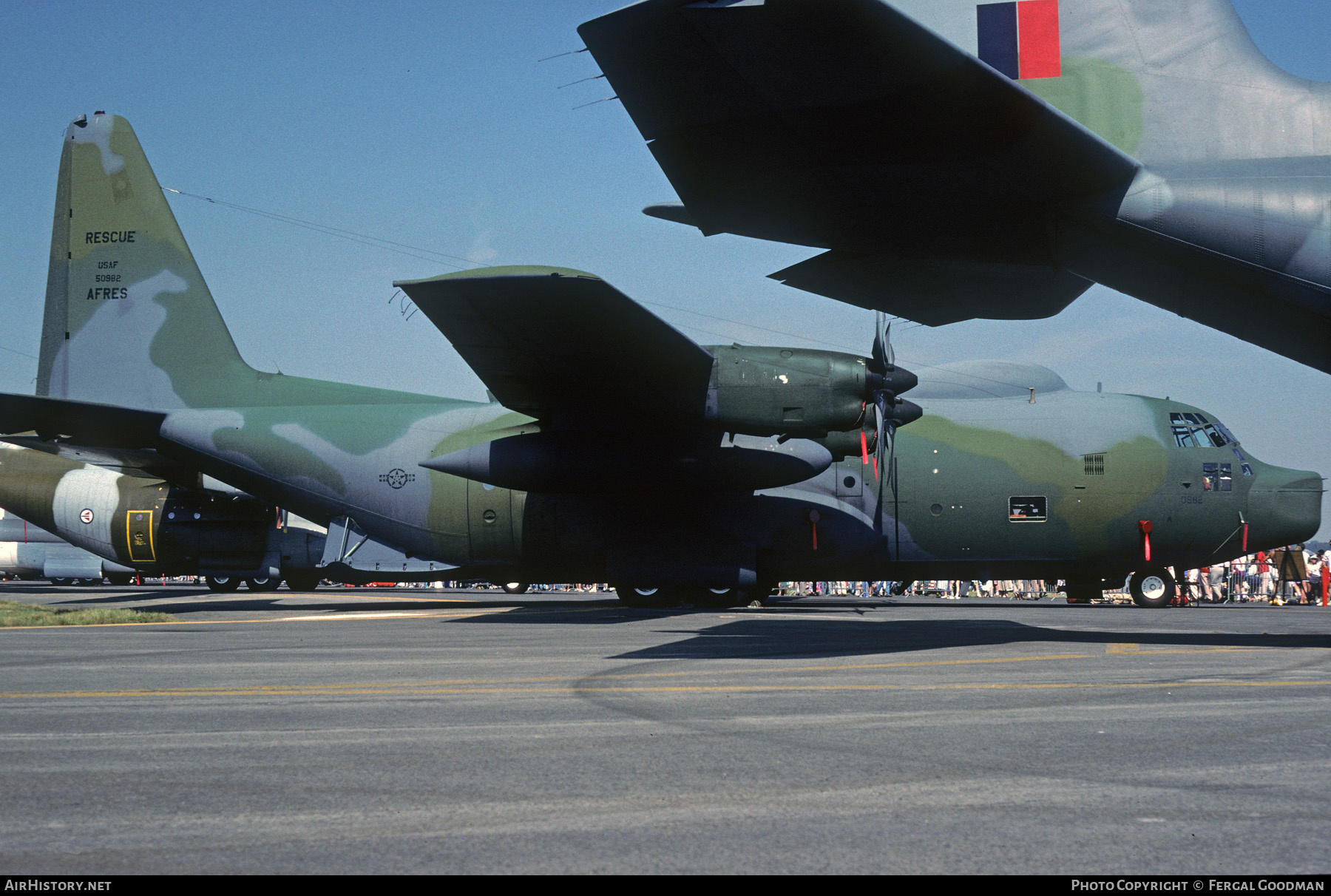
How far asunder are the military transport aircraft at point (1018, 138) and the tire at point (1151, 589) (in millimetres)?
12330

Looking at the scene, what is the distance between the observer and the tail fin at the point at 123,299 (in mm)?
22875

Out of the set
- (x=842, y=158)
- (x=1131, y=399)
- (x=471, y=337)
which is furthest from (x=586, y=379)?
(x=1131, y=399)

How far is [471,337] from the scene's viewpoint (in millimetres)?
15297

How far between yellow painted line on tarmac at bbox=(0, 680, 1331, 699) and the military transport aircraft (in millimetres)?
4558

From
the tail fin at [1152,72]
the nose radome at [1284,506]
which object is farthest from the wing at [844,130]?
the nose radome at [1284,506]

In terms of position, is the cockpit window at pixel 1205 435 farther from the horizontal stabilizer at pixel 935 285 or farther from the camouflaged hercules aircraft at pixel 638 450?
the horizontal stabilizer at pixel 935 285

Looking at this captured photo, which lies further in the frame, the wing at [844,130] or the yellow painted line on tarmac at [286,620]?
the yellow painted line on tarmac at [286,620]

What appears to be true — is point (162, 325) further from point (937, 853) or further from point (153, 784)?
point (937, 853)

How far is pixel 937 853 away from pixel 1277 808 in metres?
1.59

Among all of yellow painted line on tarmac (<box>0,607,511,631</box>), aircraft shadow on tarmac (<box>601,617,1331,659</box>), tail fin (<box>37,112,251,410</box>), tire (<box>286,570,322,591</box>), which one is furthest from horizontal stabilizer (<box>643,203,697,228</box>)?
tire (<box>286,570,322,591</box>)

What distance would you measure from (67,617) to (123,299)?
9445 mm

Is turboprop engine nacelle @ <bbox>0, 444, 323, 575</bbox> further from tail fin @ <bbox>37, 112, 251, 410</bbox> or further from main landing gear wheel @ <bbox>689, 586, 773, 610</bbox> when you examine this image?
main landing gear wheel @ <bbox>689, 586, 773, 610</bbox>

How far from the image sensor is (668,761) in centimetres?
489

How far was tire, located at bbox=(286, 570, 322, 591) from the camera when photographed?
34500 mm
